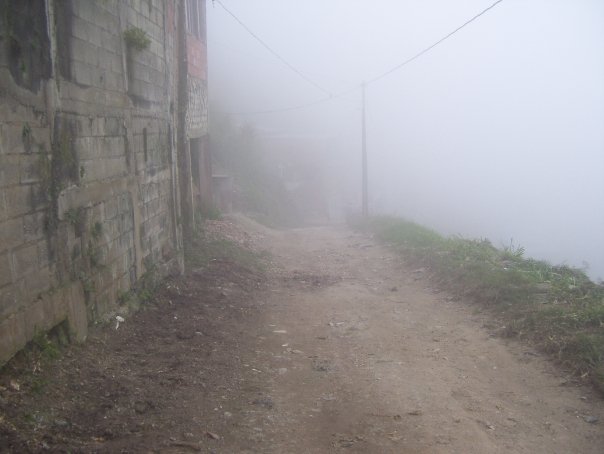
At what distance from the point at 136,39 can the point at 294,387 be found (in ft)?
15.0

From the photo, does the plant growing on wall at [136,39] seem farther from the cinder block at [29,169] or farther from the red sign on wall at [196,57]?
the red sign on wall at [196,57]

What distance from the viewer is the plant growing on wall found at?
669 cm

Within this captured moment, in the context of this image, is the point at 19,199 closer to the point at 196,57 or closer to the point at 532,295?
→ the point at 532,295

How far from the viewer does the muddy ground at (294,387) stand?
4.05 metres

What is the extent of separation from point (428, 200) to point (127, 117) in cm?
4675

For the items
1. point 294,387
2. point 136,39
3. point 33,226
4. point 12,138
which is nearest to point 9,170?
point 12,138

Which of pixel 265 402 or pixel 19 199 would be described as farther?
pixel 265 402

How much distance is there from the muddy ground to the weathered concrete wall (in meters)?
0.49

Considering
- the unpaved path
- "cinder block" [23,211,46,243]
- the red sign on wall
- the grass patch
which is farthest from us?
the red sign on wall

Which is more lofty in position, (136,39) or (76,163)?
(136,39)

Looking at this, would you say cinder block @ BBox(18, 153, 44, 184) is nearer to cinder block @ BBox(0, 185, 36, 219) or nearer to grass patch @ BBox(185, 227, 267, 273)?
cinder block @ BBox(0, 185, 36, 219)

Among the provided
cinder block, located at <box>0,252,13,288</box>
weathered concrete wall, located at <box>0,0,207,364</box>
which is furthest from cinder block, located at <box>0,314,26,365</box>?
cinder block, located at <box>0,252,13,288</box>

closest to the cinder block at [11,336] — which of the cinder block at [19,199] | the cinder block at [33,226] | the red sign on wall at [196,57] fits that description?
the cinder block at [33,226]

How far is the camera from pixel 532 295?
7.53m
